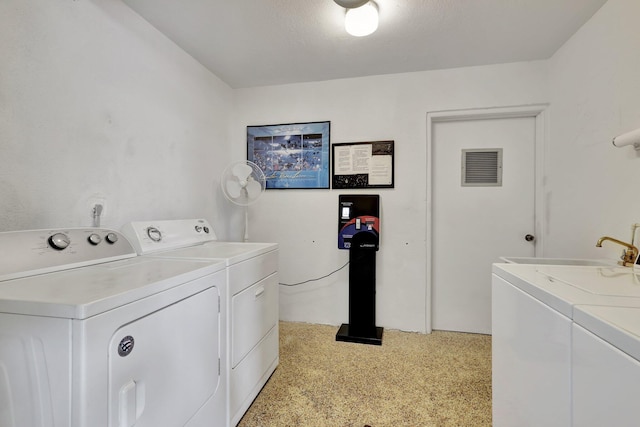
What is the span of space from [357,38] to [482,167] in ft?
4.91

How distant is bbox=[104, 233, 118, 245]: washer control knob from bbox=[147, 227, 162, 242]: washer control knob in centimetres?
21

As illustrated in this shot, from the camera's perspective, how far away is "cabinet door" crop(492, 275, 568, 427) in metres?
0.72

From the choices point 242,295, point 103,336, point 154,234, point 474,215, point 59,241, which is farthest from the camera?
point 474,215

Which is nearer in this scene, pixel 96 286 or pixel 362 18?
pixel 96 286

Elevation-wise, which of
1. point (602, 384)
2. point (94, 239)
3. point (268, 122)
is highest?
point (268, 122)

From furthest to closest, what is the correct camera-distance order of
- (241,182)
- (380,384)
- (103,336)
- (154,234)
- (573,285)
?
(241,182)
(380,384)
(154,234)
(573,285)
(103,336)

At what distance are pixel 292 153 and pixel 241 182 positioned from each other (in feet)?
1.97

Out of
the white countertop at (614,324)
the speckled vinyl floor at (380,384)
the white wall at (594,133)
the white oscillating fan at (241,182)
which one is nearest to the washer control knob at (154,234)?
the white oscillating fan at (241,182)

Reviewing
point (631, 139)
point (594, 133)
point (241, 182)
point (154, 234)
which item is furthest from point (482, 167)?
point (154, 234)

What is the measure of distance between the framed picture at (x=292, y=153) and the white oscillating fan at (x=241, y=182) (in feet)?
1.10

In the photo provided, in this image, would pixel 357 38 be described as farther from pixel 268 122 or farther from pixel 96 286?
pixel 96 286

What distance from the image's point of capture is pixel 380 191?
2479mm

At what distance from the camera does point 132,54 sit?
1666mm

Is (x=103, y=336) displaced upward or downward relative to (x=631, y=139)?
downward
